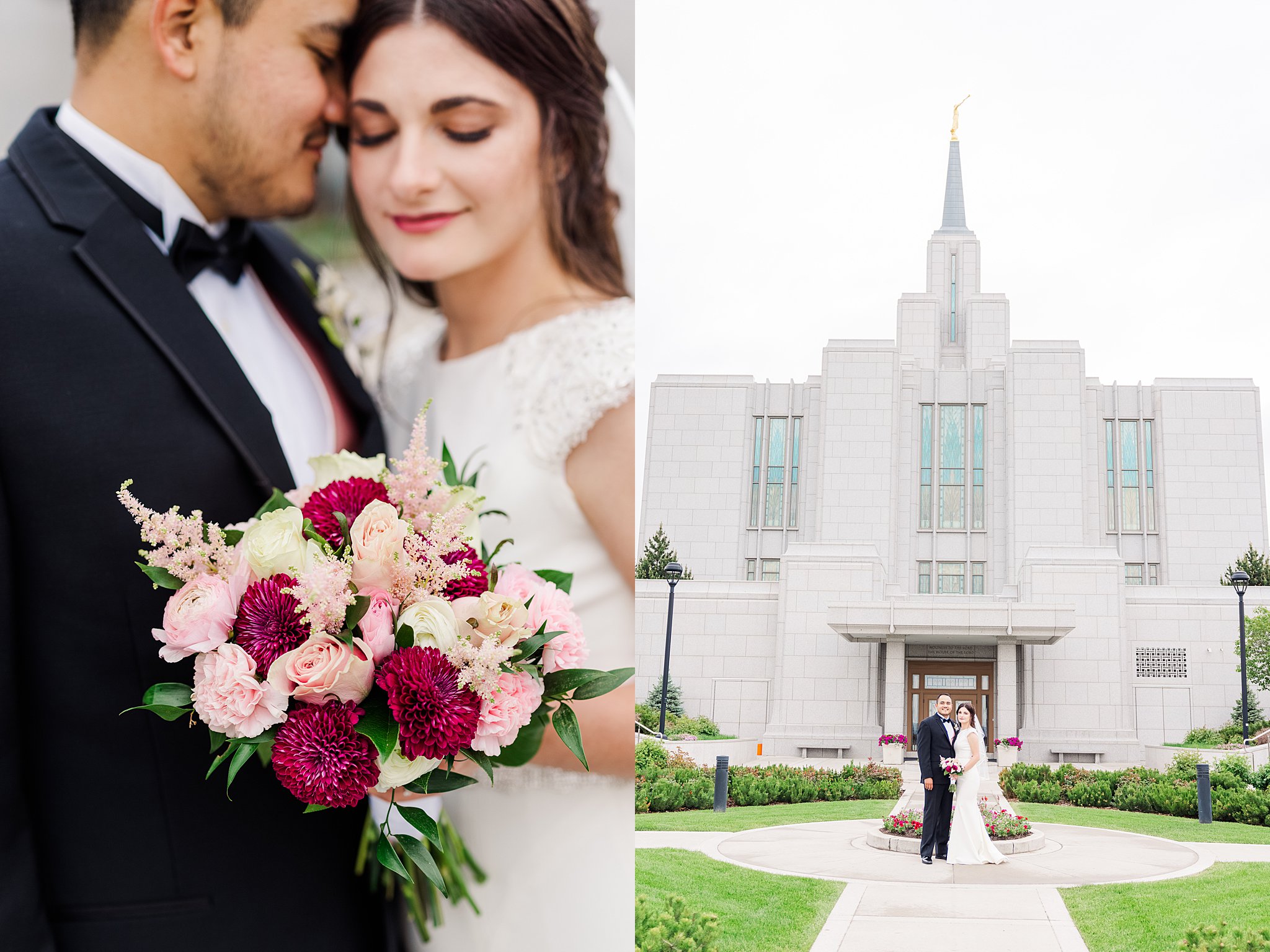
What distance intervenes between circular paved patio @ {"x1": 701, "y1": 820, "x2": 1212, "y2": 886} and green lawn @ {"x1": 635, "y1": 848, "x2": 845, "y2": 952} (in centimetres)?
4

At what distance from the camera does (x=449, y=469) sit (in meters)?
1.89

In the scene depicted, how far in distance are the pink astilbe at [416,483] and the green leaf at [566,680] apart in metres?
0.37

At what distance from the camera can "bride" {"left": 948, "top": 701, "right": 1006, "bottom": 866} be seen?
8.54 feet

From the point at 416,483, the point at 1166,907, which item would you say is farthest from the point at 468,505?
the point at 1166,907

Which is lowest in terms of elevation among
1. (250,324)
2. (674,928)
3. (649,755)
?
(674,928)

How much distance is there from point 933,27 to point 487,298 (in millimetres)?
1772

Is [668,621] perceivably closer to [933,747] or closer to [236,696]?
[933,747]

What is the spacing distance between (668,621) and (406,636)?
135cm

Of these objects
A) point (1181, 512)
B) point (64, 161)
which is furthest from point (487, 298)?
point (1181, 512)

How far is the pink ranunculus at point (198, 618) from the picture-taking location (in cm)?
146

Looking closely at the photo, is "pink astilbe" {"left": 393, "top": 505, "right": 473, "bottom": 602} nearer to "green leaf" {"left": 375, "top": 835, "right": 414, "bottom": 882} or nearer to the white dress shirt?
"green leaf" {"left": 375, "top": 835, "right": 414, "bottom": 882}

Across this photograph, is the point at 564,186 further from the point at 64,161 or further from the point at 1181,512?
the point at 1181,512

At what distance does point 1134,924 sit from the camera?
261 centimetres

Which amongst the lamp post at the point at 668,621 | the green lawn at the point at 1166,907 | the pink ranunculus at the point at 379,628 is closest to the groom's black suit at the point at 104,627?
the pink ranunculus at the point at 379,628
